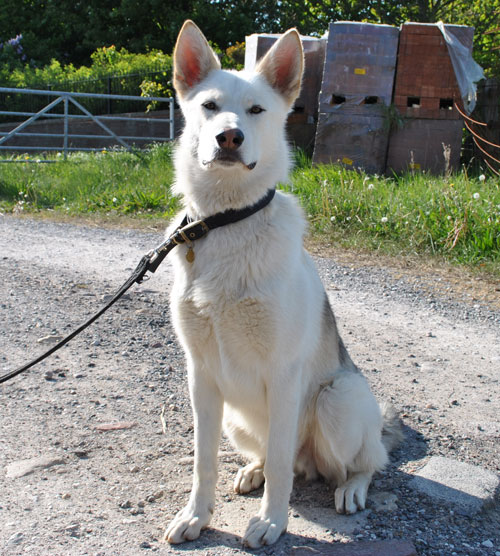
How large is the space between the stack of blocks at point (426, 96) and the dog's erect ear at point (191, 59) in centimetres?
661

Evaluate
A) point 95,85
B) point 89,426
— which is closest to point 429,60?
point 89,426

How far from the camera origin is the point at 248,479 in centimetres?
272

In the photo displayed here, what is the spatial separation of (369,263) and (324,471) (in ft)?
11.9

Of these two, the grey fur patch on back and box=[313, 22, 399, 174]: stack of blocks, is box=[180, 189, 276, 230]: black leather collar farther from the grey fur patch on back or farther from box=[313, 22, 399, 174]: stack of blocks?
box=[313, 22, 399, 174]: stack of blocks

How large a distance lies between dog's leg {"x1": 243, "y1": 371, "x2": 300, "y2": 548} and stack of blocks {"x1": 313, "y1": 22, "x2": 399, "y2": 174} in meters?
7.02

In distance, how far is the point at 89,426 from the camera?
3107 mm

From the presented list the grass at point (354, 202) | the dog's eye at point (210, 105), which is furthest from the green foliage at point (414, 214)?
the dog's eye at point (210, 105)

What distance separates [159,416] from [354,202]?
14.5 ft

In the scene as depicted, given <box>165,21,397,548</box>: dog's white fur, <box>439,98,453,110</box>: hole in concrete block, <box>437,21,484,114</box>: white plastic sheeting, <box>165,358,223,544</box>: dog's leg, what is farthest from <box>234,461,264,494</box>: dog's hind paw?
<box>439,98,453,110</box>: hole in concrete block

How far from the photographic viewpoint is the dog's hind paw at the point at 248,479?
2711 mm

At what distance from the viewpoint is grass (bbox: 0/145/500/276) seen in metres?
6.10

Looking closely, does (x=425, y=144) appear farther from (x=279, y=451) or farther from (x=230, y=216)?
(x=279, y=451)

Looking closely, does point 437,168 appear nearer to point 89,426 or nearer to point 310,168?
point 310,168

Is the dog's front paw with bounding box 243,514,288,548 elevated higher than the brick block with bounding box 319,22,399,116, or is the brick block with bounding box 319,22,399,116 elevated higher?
the brick block with bounding box 319,22,399,116
